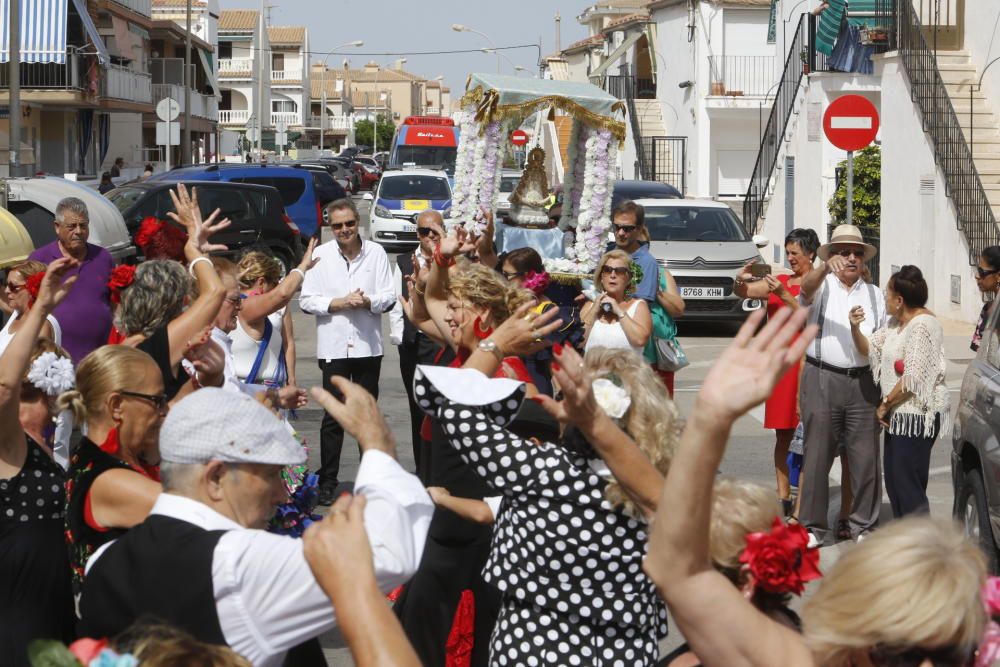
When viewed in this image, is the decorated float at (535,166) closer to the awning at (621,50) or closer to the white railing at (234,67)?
the awning at (621,50)

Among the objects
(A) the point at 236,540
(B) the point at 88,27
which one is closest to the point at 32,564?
(A) the point at 236,540

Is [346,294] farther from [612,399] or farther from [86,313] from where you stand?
[612,399]

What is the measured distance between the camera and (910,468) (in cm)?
788

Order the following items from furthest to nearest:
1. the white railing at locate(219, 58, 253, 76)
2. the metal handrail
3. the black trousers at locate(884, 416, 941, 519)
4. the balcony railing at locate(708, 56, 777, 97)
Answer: the white railing at locate(219, 58, 253, 76)
the balcony railing at locate(708, 56, 777, 97)
the metal handrail
the black trousers at locate(884, 416, 941, 519)

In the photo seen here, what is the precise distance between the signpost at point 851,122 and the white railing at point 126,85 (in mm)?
36925

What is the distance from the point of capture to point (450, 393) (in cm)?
392

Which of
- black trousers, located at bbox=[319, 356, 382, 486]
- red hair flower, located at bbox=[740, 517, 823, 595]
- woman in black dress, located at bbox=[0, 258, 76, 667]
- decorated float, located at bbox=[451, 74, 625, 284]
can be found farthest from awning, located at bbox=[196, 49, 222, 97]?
red hair flower, located at bbox=[740, 517, 823, 595]

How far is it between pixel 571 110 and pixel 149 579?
36.0 ft

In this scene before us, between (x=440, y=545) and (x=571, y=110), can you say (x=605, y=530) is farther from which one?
(x=571, y=110)

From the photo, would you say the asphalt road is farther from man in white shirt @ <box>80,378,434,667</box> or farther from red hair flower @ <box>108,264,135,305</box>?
man in white shirt @ <box>80,378,434,667</box>

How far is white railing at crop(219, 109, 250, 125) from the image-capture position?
92.2 meters

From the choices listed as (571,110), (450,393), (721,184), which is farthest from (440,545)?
(721,184)

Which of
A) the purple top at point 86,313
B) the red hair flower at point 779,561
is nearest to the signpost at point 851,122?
the purple top at point 86,313

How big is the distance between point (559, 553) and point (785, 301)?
200 inches
